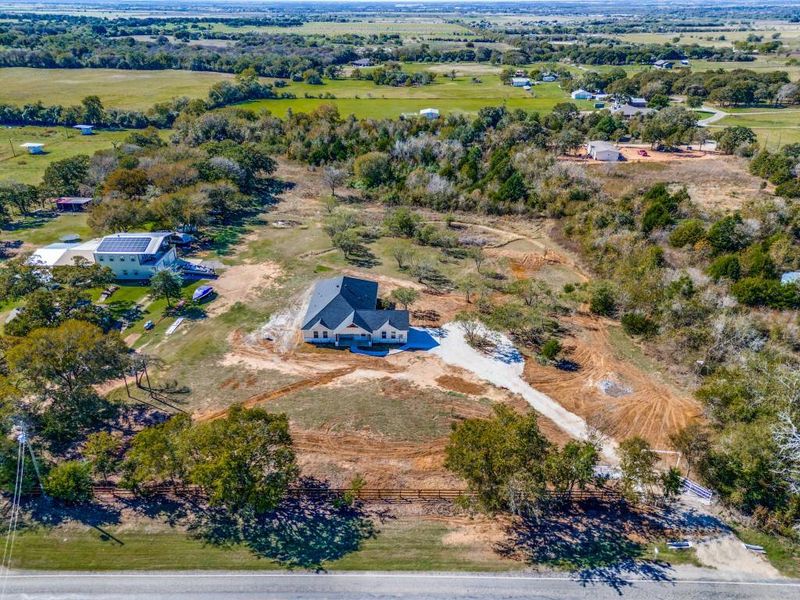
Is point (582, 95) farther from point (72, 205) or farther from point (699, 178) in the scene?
point (72, 205)

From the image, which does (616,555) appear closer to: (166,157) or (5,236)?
(5,236)

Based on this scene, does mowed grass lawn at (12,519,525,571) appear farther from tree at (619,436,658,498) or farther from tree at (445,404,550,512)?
tree at (619,436,658,498)

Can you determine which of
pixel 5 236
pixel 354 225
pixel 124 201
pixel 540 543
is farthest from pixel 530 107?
pixel 540 543

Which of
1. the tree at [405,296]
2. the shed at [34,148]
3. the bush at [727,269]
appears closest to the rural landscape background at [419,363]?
the bush at [727,269]

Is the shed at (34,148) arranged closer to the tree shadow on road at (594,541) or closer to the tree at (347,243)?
the tree at (347,243)

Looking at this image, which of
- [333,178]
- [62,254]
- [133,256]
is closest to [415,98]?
[333,178]

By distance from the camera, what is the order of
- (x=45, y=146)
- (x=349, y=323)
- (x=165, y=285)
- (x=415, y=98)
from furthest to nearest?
1. (x=415, y=98)
2. (x=45, y=146)
3. (x=165, y=285)
4. (x=349, y=323)
